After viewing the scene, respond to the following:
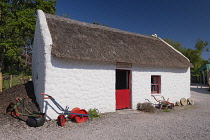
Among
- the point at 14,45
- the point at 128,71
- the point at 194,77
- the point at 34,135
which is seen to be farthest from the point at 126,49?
the point at 194,77

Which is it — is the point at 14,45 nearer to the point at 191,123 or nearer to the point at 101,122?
the point at 101,122

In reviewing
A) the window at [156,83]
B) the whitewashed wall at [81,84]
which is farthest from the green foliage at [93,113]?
the window at [156,83]

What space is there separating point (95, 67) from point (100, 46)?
1232 mm

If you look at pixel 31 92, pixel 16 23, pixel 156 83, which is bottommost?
pixel 31 92

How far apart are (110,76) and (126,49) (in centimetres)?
202

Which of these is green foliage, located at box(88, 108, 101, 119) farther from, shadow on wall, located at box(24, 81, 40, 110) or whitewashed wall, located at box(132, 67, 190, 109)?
whitewashed wall, located at box(132, 67, 190, 109)

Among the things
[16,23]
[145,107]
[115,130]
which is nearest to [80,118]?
[115,130]

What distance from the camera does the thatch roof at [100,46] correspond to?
6643 mm

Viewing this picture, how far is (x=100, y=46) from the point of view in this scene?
25.1 ft

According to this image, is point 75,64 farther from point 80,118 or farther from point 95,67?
point 80,118

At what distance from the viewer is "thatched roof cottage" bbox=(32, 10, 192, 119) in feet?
20.3

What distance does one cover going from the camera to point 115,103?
7789 millimetres

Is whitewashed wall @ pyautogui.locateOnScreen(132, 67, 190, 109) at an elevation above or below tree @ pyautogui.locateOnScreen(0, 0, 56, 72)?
below

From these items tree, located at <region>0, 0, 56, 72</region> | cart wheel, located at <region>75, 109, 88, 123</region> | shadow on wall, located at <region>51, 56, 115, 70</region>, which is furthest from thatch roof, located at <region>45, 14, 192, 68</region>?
tree, located at <region>0, 0, 56, 72</region>
